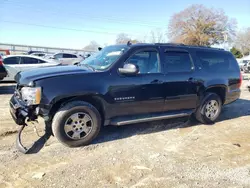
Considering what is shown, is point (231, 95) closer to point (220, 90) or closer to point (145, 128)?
point (220, 90)

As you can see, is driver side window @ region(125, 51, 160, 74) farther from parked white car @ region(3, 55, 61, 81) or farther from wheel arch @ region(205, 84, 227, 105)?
parked white car @ region(3, 55, 61, 81)

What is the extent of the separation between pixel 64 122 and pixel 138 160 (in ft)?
4.52

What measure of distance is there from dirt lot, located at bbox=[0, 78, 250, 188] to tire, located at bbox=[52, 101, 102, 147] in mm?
165

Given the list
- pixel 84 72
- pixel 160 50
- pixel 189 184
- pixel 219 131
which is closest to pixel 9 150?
pixel 84 72

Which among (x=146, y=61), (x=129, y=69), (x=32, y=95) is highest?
(x=146, y=61)

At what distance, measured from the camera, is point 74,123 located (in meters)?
4.28

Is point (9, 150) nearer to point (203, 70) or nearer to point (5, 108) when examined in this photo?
point (5, 108)

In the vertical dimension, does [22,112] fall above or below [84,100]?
below

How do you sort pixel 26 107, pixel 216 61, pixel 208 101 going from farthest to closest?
1. pixel 216 61
2. pixel 208 101
3. pixel 26 107

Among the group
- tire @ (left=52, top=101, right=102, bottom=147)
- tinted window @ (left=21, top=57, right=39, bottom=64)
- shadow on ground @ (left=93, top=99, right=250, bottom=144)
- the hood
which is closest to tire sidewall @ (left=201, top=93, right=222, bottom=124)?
shadow on ground @ (left=93, top=99, right=250, bottom=144)

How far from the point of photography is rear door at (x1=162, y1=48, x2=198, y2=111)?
16.9 ft

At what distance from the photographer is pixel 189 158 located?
410 centimetres

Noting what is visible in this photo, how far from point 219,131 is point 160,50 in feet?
7.38

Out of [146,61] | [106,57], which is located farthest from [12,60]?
[146,61]
